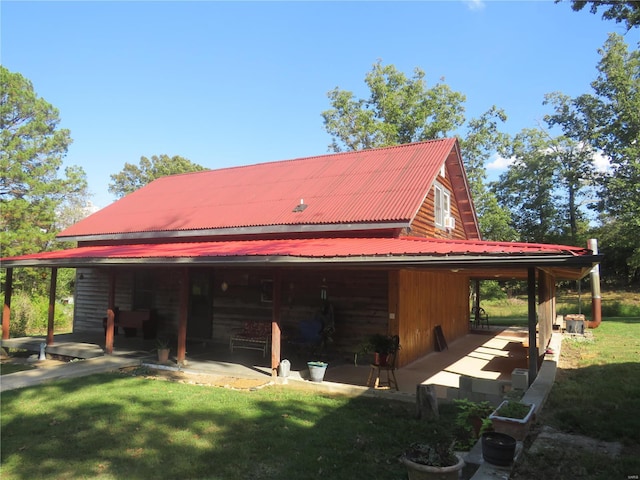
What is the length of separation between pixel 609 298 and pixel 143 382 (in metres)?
33.4

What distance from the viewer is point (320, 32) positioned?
39.4ft

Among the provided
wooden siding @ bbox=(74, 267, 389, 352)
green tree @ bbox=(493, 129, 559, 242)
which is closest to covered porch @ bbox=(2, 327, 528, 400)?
wooden siding @ bbox=(74, 267, 389, 352)

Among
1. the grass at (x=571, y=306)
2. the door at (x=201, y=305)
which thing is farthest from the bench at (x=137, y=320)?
the grass at (x=571, y=306)

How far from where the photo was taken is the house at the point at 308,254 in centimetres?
819

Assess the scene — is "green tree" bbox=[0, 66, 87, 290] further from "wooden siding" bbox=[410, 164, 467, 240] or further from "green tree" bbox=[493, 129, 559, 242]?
"green tree" bbox=[493, 129, 559, 242]

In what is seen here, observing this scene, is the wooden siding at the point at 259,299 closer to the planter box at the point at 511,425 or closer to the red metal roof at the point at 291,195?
the red metal roof at the point at 291,195

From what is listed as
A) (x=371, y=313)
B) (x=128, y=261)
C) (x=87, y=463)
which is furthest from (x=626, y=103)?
(x=87, y=463)

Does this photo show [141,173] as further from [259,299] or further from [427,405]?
[427,405]

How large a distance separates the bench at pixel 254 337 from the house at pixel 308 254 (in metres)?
0.51

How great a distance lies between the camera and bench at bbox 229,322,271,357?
1088 centimetres

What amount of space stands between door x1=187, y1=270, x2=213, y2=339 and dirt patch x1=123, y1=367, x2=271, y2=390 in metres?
3.31

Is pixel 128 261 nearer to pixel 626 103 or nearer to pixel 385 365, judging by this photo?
pixel 385 365

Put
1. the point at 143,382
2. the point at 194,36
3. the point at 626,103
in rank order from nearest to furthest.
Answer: the point at 143,382 → the point at 194,36 → the point at 626,103

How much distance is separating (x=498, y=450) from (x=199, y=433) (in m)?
3.48
